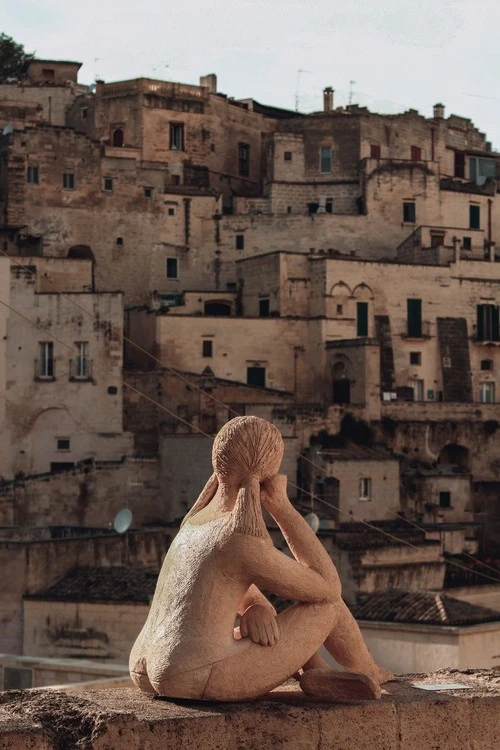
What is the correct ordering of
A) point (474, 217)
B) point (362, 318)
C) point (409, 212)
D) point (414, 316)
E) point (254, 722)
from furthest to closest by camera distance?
point (474, 217), point (409, 212), point (414, 316), point (362, 318), point (254, 722)

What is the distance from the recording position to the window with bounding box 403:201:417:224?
61.0 meters

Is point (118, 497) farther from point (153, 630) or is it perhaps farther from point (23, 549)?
point (153, 630)

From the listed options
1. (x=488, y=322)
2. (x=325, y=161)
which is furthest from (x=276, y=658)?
(x=325, y=161)

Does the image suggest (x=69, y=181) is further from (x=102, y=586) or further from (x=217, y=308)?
(x=102, y=586)

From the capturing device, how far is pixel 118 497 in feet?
152

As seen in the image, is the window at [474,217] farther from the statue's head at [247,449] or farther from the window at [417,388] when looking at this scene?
the statue's head at [247,449]

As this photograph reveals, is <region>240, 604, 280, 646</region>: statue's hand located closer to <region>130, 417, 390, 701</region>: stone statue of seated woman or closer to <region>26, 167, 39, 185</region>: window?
<region>130, 417, 390, 701</region>: stone statue of seated woman

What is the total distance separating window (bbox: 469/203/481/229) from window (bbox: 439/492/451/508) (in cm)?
1479

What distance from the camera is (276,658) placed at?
308 inches

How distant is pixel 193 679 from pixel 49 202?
5070 centimetres

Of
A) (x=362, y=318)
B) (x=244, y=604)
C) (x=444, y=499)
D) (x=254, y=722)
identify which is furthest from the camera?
(x=362, y=318)

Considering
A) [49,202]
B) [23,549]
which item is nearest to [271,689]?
[23,549]

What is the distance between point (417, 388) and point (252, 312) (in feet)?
20.0

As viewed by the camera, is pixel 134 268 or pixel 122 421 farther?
pixel 134 268
